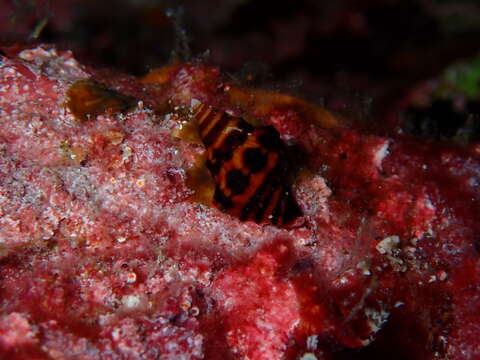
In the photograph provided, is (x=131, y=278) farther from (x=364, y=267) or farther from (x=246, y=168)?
(x=364, y=267)

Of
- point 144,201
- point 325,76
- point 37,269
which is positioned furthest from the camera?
point 325,76

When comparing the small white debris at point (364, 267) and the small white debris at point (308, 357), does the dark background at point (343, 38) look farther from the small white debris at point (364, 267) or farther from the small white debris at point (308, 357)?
the small white debris at point (308, 357)

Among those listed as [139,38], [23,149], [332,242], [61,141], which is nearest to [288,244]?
[332,242]

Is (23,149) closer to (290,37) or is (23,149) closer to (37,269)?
(37,269)

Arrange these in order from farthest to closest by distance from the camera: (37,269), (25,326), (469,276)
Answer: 1. (469,276)
2. (37,269)
3. (25,326)

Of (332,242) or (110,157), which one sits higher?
(332,242)

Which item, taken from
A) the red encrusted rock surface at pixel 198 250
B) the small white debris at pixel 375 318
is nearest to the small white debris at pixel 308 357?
the red encrusted rock surface at pixel 198 250

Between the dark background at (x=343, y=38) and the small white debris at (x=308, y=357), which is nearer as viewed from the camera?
the small white debris at (x=308, y=357)
